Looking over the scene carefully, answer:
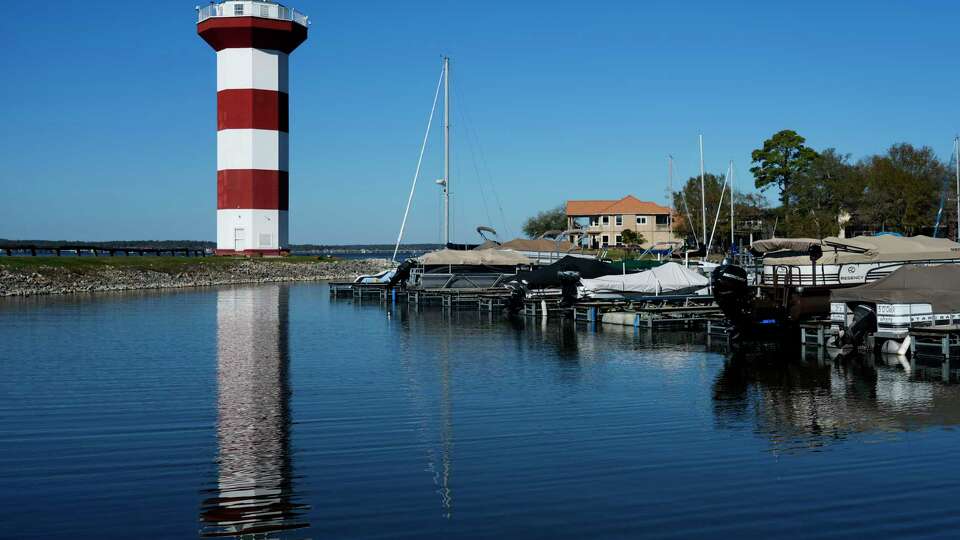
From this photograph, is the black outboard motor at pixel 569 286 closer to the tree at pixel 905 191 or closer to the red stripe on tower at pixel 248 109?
the red stripe on tower at pixel 248 109

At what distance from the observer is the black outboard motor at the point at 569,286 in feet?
127

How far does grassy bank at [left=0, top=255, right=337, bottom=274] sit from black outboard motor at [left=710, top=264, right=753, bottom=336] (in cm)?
5084

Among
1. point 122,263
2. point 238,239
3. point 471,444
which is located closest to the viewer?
point 471,444

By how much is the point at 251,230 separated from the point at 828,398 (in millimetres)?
59861

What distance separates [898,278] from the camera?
2536 cm

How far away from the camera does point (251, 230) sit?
2879 inches

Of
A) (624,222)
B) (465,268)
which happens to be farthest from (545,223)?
(465,268)

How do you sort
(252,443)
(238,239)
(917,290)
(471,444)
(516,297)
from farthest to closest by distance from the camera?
(238,239) < (516,297) < (917,290) < (252,443) < (471,444)

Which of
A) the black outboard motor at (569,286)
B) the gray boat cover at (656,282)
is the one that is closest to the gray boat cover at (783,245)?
the gray boat cover at (656,282)

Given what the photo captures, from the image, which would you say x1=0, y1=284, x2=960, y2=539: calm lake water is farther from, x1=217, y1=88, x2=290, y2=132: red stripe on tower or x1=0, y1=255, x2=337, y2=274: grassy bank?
x1=217, y1=88, x2=290, y2=132: red stripe on tower

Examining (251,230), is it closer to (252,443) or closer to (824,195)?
(824,195)

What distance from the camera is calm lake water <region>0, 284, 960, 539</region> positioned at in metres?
10.4

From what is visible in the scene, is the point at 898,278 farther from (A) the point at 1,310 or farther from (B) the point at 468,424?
(A) the point at 1,310

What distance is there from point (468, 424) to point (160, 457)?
16.1 ft
